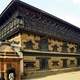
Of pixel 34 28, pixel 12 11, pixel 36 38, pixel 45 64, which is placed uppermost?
pixel 12 11

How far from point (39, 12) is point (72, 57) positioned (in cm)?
1093

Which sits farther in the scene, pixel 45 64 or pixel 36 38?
pixel 45 64

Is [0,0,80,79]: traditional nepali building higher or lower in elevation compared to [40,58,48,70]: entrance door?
higher

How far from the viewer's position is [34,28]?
77.4 feet

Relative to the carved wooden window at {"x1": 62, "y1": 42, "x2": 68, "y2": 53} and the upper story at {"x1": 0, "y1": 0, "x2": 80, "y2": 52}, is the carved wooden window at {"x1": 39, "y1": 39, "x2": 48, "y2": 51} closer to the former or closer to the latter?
the upper story at {"x1": 0, "y1": 0, "x2": 80, "y2": 52}

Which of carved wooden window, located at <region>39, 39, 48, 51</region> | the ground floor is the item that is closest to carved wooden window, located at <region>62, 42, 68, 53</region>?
the ground floor

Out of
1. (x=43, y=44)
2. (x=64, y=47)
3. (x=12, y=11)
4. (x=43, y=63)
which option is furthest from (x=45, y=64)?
(x=12, y=11)

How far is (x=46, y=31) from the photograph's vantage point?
25750 mm

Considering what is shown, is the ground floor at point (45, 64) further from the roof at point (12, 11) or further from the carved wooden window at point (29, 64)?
the roof at point (12, 11)

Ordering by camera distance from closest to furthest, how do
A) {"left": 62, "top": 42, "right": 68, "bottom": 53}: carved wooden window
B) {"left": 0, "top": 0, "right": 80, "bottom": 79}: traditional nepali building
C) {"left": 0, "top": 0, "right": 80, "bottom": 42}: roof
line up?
{"left": 0, "top": 0, "right": 80, "bottom": 79}: traditional nepali building
{"left": 0, "top": 0, "right": 80, "bottom": 42}: roof
{"left": 62, "top": 42, "right": 68, "bottom": 53}: carved wooden window

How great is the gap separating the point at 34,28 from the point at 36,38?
143 cm

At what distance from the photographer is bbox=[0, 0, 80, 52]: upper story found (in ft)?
72.8

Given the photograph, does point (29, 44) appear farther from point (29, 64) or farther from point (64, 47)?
point (64, 47)

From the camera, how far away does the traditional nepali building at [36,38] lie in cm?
2183
